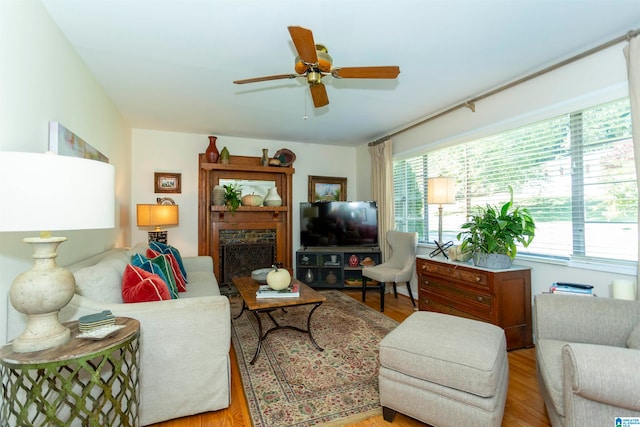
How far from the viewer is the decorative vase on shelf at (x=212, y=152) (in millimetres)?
4461

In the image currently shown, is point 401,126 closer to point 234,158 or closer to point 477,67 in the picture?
point 477,67

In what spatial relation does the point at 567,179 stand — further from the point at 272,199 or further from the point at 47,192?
the point at 272,199

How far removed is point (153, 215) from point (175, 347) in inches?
98.4

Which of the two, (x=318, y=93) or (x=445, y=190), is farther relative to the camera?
(x=445, y=190)

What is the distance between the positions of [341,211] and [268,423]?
3366 millimetres

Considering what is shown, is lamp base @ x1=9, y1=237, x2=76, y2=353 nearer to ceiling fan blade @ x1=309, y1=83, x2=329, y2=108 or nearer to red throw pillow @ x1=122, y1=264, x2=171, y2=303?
red throw pillow @ x1=122, y1=264, x2=171, y2=303

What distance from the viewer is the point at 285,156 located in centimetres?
493

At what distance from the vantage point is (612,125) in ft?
7.32

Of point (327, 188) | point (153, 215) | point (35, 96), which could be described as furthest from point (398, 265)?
point (35, 96)

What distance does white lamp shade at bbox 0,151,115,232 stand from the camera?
3.26 feet

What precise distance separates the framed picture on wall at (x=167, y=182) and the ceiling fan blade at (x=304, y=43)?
334cm

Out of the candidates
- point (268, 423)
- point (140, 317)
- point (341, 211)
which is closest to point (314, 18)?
point (140, 317)

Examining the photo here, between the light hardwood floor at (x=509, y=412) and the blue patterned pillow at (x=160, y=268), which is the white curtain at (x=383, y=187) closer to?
the light hardwood floor at (x=509, y=412)

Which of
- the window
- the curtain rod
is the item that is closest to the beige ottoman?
the window
